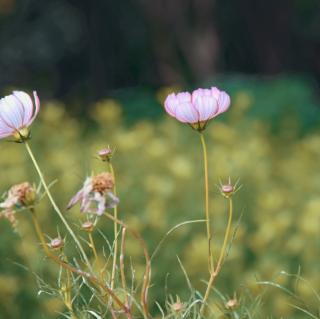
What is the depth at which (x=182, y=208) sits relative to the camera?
195 inches

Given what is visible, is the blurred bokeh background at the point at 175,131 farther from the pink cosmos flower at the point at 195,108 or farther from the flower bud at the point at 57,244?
the pink cosmos flower at the point at 195,108

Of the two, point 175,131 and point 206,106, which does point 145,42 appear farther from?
point 206,106

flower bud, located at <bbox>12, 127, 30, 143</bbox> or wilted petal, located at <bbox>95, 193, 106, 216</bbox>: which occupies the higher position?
flower bud, located at <bbox>12, 127, 30, 143</bbox>

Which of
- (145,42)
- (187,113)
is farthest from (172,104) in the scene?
(145,42)

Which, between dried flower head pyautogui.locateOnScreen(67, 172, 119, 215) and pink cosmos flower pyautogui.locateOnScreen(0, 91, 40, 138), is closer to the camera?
dried flower head pyautogui.locateOnScreen(67, 172, 119, 215)

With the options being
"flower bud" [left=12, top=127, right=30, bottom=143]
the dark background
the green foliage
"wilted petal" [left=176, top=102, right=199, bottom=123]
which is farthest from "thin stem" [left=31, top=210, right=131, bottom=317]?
the dark background

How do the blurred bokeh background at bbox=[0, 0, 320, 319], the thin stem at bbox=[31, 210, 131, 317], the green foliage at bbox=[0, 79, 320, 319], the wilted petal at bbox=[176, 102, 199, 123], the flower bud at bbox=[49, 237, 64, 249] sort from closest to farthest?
1. the thin stem at bbox=[31, 210, 131, 317]
2. the flower bud at bbox=[49, 237, 64, 249]
3. the wilted petal at bbox=[176, 102, 199, 123]
4. the green foliage at bbox=[0, 79, 320, 319]
5. the blurred bokeh background at bbox=[0, 0, 320, 319]

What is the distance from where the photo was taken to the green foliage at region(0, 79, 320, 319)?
429 centimetres

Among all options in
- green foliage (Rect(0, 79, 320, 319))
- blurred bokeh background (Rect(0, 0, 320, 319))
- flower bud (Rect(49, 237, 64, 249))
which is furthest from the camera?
blurred bokeh background (Rect(0, 0, 320, 319))

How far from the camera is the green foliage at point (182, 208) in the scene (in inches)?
169

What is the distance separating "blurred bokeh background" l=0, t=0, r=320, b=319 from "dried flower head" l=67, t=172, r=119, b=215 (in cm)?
28

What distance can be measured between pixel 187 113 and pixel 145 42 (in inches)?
454

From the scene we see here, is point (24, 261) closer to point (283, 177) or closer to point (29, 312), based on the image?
point (29, 312)

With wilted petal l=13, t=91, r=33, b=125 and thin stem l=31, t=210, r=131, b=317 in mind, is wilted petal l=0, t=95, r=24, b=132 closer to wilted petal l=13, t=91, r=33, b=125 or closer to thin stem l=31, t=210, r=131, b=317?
wilted petal l=13, t=91, r=33, b=125
